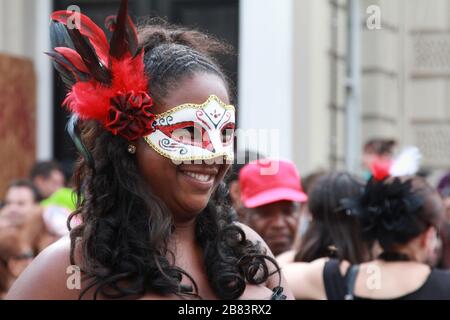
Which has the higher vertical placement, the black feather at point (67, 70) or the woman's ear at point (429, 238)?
the black feather at point (67, 70)

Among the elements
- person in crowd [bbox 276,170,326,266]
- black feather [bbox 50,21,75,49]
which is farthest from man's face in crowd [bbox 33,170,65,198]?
black feather [bbox 50,21,75,49]

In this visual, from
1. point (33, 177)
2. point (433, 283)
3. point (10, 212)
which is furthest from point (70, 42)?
point (33, 177)

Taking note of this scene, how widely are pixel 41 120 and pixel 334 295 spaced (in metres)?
6.06

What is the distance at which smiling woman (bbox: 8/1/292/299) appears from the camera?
2883 mm

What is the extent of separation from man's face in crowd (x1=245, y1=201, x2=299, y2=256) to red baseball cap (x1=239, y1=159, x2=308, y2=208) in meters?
0.05

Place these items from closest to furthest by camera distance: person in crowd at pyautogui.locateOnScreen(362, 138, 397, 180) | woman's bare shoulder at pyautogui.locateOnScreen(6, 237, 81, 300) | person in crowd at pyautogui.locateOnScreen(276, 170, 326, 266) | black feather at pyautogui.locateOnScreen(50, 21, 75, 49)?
1. woman's bare shoulder at pyautogui.locateOnScreen(6, 237, 81, 300)
2. black feather at pyautogui.locateOnScreen(50, 21, 75, 49)
3. person in crowd at pyautogui.locateOnScreen(276, 170, 326, 266)
4. person in crowd at pyautogui.locateOnScreen(362, 138, 397, 180)

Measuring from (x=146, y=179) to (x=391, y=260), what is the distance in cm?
190

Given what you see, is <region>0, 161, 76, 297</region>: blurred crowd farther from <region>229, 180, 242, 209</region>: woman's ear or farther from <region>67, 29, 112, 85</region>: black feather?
<region>67, 29, 112, 85</region>: black feather

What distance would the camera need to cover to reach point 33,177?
9.07 meters

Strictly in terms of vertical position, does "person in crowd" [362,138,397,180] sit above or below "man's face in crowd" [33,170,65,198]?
above

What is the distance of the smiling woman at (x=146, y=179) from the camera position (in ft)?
9.46

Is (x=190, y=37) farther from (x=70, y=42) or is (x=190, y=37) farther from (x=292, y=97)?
(x=292, y=97)

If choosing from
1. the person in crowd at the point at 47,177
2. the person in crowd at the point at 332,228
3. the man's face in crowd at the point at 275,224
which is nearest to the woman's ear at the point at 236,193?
the man's face in crowd at the point at 275,224

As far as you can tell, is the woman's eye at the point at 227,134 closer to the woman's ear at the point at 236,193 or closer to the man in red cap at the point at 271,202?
the man in red cap at the point at 271,202
